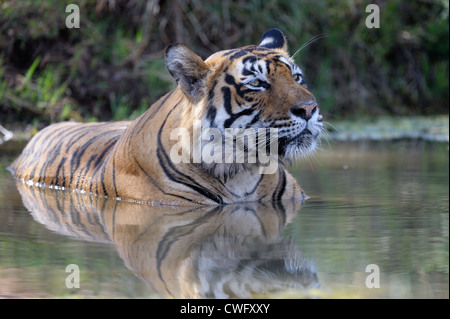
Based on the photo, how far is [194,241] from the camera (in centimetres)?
358

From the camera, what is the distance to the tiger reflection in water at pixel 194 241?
277 centimetres

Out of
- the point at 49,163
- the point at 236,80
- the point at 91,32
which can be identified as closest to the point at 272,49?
the point at 236,80

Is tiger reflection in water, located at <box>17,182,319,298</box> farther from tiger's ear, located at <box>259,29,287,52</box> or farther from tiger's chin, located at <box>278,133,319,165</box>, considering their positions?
tiger's ear, located at <box>259,29,287,52</box>

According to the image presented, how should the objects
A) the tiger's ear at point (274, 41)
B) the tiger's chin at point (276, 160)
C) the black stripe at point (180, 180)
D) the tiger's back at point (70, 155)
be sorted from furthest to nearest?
the tiger's back at point (70, 155) → the tiger's ear at point (274, 41) → the black stripe at point (180, 180) → the tiger's chin at point (276, 160)

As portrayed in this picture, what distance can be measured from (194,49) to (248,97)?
6.68 metres

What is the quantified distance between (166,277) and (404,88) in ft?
33.3

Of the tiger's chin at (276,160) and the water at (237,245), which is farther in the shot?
the tiger's chin at (276,160)

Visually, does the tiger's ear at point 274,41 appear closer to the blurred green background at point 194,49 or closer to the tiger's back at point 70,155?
the tiger's back at point 70,155

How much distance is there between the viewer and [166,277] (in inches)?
112

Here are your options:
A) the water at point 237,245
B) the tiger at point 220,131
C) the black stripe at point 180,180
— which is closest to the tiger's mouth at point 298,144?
the tiger at point 220,131

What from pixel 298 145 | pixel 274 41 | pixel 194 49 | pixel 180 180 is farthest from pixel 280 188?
pixel 194 49

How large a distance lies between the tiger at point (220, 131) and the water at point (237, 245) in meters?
0.16

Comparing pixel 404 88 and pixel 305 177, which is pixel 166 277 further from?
pixel 404 88

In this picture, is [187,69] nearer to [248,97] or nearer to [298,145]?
[248,97]
